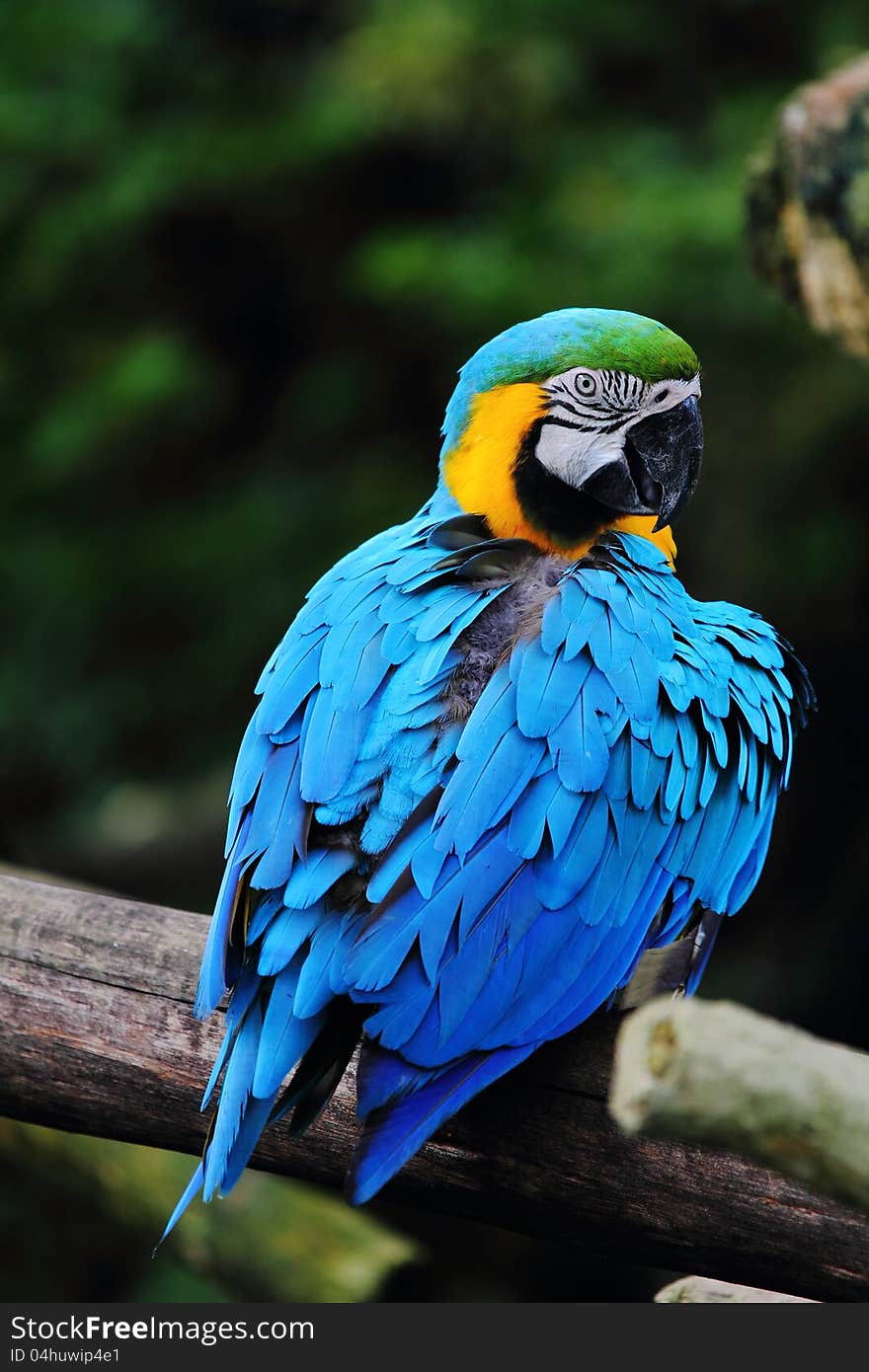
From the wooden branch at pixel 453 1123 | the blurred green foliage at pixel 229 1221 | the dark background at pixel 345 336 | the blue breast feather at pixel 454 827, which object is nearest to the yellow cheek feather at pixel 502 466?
the blue breast feather at pixel 454 827

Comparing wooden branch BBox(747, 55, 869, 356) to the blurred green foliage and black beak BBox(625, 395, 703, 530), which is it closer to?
black beak BBox(625, 395, 703, 530)

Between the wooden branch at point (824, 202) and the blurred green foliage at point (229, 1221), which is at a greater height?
the wooden branch at point (824, 202)

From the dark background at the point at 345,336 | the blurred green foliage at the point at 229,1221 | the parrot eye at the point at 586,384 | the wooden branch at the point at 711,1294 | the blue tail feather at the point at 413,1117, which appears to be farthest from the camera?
the dark background at the point at 345,336

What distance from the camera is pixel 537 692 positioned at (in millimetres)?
1546

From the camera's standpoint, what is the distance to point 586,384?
6.19ft

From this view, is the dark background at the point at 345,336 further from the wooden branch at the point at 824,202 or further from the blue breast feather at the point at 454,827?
the blue breast feather at the point at 454,827

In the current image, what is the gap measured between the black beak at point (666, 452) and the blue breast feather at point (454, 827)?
0.21 metres

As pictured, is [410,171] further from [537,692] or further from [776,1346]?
[776,1346]

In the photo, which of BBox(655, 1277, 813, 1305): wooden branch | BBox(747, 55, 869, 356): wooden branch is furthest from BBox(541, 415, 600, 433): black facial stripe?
BBox(655, 1277, 813, 1305): wooden branch

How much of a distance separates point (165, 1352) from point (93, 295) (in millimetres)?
3657

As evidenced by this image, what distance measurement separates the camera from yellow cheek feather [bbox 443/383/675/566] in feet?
6.32

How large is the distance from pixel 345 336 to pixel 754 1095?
4.06 meters

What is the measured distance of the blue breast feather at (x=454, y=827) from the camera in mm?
1410

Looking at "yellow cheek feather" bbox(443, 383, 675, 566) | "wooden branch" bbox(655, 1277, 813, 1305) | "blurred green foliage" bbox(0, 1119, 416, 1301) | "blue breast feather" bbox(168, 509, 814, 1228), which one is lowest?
"blurred green foliage" bbox(0, 1119, 416, 1301)
